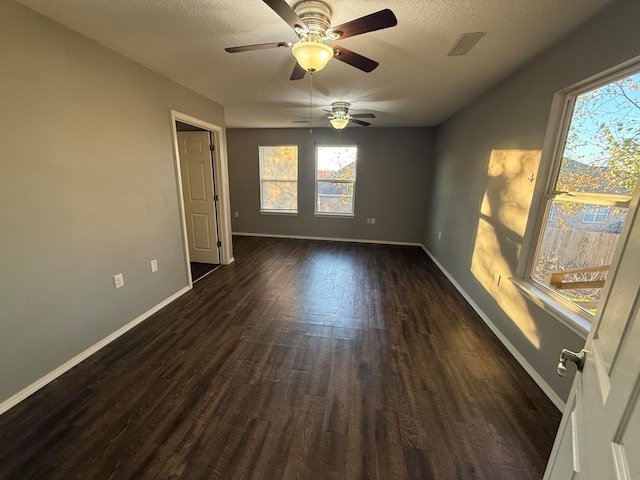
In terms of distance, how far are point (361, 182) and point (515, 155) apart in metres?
3.36

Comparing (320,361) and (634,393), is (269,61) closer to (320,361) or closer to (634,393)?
(320,361)

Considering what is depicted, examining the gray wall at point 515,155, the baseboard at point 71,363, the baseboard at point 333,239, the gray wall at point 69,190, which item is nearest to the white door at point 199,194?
the gray wall at point 69,190

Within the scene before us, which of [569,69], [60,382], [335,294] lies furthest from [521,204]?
[60,382]

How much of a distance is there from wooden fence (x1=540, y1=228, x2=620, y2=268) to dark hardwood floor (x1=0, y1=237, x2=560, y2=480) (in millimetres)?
935

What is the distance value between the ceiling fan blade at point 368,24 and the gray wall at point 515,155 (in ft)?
4.12

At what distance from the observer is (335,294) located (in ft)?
10.7

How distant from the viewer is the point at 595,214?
1.65m

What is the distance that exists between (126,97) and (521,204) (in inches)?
140

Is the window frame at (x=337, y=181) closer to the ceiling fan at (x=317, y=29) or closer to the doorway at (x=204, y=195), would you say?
the doorway at (x=204, y=195)

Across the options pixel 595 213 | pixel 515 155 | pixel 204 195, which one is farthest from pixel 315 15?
pixel 204 195

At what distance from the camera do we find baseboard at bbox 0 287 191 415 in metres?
1.65

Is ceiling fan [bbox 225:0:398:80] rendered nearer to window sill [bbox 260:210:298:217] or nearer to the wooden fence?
the wooden fence

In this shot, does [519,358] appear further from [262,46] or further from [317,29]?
[262,46]

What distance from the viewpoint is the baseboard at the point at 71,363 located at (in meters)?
1.65
